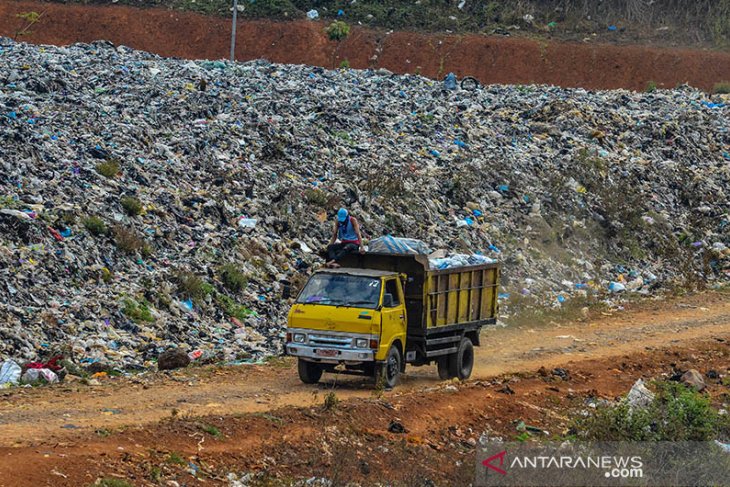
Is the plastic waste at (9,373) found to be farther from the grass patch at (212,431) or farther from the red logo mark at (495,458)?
the red logo mark at (495,458)

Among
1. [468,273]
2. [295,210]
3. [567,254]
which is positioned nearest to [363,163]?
[295,210]

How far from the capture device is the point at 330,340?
13.5m

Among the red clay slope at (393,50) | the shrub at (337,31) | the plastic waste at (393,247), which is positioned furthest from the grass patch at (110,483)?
the shrub at (337,31)

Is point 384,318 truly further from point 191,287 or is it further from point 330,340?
point 191,287

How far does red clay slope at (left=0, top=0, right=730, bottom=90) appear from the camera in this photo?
50625mm

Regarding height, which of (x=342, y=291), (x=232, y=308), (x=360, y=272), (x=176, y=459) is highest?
(x=360, y=272)

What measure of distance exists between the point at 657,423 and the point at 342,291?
429cm

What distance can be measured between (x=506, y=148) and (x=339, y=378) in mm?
13377

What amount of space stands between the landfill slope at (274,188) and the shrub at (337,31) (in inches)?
779

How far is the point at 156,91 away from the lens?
2483 centimetres

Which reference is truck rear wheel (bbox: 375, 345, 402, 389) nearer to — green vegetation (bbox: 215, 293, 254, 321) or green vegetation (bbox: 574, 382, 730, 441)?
green vegetation (bbox: 574, 382, 730, 441)

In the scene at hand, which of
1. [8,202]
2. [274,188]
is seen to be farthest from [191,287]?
[274,188]

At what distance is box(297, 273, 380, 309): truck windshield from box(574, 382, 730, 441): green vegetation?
10.1 ft

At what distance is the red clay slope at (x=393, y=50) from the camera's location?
1993 inches
